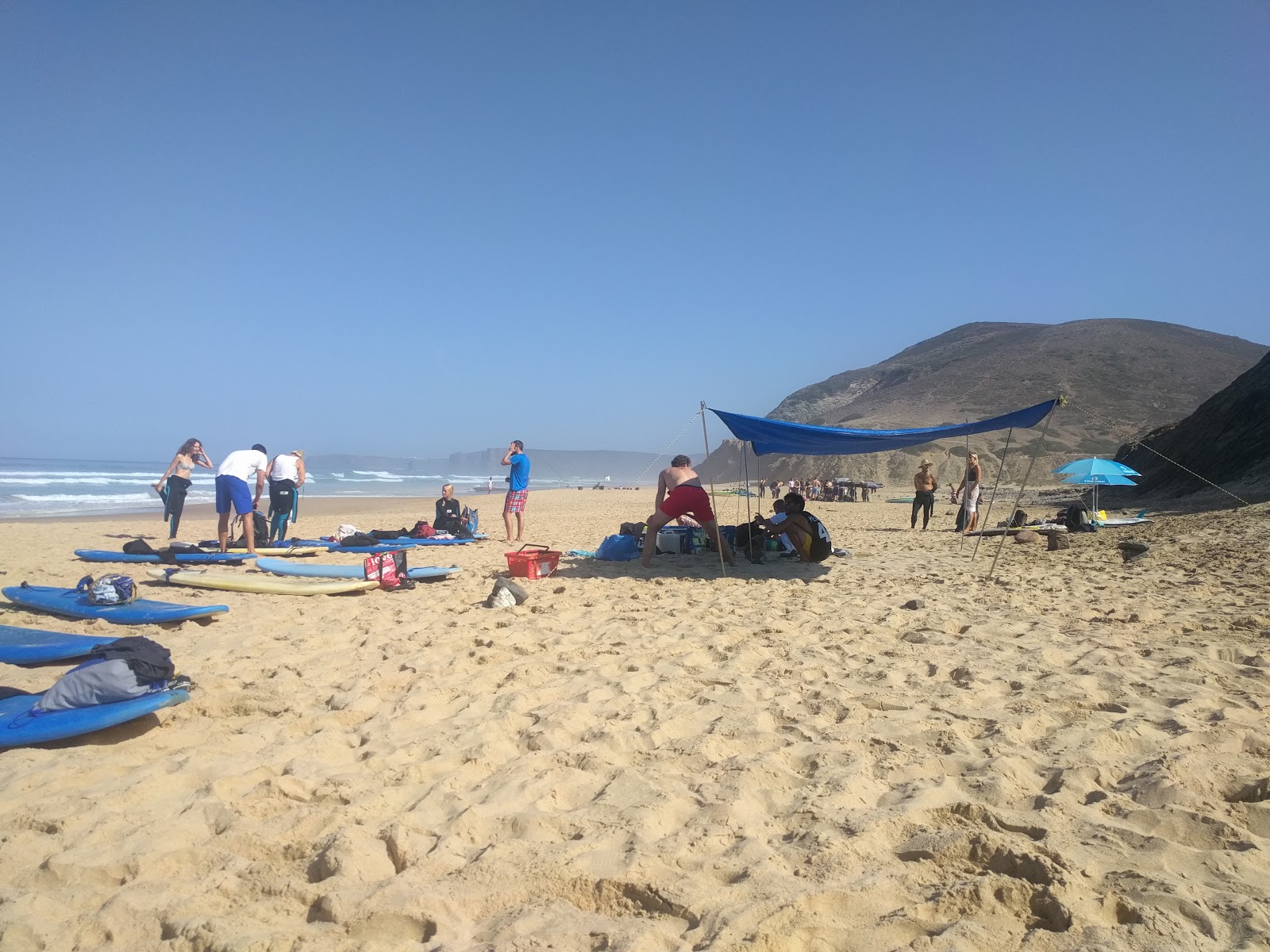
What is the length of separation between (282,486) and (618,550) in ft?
16.8

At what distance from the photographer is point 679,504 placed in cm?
741

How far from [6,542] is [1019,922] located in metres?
13.4

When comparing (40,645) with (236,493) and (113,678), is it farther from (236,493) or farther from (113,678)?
(236,493)

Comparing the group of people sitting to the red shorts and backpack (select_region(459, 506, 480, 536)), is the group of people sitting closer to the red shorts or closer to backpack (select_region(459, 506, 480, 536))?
the red shorts

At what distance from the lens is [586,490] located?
3744 centimetres

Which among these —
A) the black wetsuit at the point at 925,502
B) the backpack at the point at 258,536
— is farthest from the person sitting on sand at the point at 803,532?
the backpack at the point at 258,536

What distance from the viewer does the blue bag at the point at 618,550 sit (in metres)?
8.06

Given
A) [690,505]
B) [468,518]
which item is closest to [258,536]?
[468,518]

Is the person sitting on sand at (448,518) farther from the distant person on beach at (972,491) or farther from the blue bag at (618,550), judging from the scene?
the distant person on beach at (972,491)

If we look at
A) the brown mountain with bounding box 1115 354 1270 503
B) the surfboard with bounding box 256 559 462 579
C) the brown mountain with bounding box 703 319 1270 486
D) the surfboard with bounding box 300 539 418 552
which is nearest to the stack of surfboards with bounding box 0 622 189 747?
the surfboard with bounding box 256 559 462 579

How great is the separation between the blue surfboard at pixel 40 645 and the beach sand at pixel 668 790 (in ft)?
0.44

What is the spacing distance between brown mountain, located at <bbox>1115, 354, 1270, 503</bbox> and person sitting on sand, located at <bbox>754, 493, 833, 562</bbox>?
1024cm

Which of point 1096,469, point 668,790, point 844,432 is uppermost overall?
point 844,432

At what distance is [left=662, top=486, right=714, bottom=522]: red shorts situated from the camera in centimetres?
738
